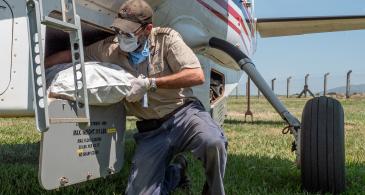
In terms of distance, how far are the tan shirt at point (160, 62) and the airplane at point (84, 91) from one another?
0.78 ft

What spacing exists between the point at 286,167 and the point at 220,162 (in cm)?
208

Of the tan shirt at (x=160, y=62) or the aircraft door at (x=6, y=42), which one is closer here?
the aircraft door at (x=6, y=42)

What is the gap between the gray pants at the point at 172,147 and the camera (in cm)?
350

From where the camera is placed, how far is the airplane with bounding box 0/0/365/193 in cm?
299

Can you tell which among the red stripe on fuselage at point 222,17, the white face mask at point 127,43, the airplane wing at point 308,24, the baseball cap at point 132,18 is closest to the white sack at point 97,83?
the white face mask at point 127,43

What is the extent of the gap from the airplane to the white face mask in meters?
0.35

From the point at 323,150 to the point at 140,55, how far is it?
1.71 m

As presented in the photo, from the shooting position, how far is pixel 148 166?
12.0ft

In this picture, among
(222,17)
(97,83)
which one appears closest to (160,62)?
(97,83)

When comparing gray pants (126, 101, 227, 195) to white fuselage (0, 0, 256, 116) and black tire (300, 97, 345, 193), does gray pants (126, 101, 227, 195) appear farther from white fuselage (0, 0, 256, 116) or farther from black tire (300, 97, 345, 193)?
black tire (300, 97, 345, 193)

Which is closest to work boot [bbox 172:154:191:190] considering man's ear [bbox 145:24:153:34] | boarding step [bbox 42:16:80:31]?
man's ear [bbox 145:24:153:34]

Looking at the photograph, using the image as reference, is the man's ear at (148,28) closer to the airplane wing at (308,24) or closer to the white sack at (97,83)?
the white sack at (97,83)

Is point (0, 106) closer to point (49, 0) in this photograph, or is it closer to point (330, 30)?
point (49, 0)

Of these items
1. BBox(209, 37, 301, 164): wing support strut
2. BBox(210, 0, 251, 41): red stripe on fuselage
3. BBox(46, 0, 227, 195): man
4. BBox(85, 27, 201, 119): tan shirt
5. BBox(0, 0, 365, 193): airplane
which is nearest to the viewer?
BBox(0, 0, 365, 193): airplane
